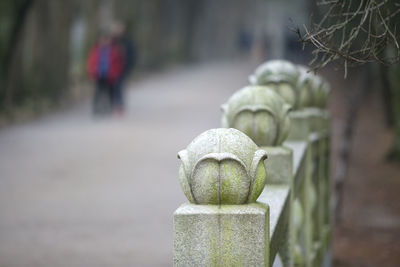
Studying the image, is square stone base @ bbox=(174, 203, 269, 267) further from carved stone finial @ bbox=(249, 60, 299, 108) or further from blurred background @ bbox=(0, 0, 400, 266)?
carved stone finial @ bbox=(249, 60, 299, 108)

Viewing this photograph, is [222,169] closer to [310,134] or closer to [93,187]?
[310,134]

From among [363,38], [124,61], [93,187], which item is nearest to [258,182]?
[363,38]

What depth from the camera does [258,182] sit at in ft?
12.9

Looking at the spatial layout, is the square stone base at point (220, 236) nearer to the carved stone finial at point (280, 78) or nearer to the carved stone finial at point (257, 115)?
the carved stone finial at point (257, 115)

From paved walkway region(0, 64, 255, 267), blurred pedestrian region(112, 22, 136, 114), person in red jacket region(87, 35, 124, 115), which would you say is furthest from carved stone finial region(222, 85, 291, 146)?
blurred pedestrian region(112, 22, 136, 114)

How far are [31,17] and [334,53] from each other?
68.7 feet

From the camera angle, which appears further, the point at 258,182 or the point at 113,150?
the point at 113,150

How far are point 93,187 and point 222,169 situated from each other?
9.76 meters

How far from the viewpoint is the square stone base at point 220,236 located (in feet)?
12.3

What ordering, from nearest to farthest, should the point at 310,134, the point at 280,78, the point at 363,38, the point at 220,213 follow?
the point at 220,213, the point at 280,78, the point at 310,134, the point at 363,38

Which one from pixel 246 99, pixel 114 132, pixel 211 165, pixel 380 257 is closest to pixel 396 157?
pixel 114 132

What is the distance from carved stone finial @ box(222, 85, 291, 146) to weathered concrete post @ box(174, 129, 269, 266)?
1444 mm

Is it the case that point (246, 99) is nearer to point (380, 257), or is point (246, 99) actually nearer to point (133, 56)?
point (380, 257)

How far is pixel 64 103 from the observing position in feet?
82.7
